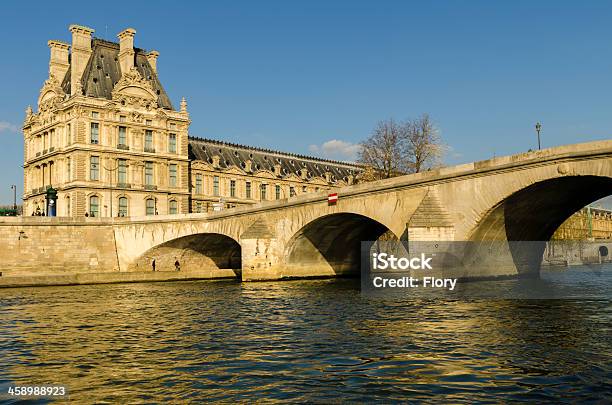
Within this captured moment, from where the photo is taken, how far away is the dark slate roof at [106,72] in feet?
249

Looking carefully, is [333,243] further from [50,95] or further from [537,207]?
[50,95]

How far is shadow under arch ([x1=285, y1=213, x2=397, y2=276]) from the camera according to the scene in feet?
155

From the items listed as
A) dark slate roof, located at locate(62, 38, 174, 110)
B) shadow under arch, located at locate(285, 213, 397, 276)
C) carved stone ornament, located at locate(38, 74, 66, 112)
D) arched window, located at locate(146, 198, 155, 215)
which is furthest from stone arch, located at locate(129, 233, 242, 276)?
carved stone ornament, located at locate(38, 74, 66, 112)

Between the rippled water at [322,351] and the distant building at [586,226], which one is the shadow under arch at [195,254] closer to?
the rippled water at [322,351]

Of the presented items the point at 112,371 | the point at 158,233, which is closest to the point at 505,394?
the point at 112,371

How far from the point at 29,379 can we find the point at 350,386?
734cm

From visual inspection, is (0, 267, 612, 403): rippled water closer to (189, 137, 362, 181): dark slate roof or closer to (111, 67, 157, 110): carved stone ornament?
(111, 67, 157, 110): carved stone ornament

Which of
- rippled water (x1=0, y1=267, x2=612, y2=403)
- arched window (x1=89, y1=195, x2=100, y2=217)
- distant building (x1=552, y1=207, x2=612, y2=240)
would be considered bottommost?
rippled water (x1=0, y1=267, x2=612, y2=403)

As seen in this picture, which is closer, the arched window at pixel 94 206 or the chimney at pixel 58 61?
the arched window at pixel 94 206

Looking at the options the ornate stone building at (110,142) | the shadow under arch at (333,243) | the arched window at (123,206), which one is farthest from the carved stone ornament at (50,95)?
the shadow under arch at (333,243)

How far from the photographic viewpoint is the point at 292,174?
101 meters

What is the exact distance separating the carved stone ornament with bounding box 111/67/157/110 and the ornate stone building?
0.12 m

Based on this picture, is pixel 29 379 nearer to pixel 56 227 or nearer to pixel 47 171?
pixel 56 227

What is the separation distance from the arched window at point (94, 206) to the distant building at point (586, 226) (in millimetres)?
62629
